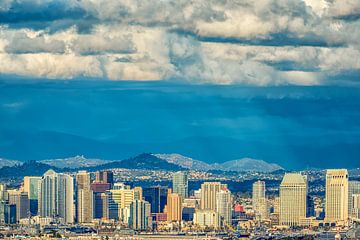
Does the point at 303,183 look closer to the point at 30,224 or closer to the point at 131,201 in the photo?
the point at 131,201

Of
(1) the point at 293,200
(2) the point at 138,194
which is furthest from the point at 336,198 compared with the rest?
(2) the point at 138,194

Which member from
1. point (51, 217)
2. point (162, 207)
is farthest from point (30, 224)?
point (162, 207)

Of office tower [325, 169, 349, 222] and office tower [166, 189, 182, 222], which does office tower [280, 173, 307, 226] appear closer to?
office tower [325, 169, 349, 222]

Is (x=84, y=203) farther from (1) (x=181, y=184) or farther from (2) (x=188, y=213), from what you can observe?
(1) (x=181, y=184)

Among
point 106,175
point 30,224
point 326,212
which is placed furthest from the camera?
point 106,175

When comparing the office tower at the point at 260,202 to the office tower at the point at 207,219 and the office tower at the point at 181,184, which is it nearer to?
the office tower at the point at 207,219

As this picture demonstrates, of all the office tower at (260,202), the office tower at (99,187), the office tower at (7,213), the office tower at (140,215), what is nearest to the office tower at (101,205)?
the office tower at (140,215)

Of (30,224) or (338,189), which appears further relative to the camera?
(338,189)
